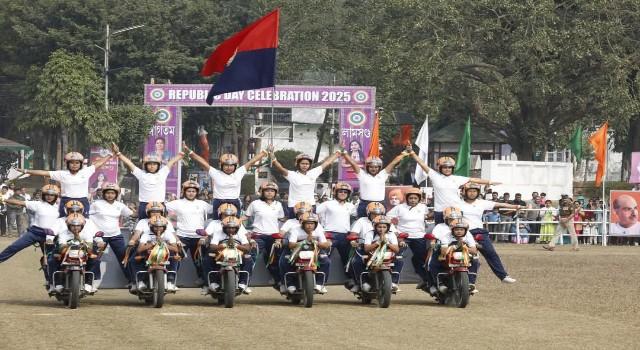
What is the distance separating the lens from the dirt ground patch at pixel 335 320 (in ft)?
50.3

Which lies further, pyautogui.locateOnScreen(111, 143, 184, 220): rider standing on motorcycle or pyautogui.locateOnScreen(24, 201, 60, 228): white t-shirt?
pyautogui.locateOnScreen(111, 143, 184, 220): rider standing on motorcycle

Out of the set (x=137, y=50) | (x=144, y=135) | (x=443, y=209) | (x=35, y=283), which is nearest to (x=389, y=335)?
(x=443, y=209)

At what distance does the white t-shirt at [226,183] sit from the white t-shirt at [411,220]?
2226 mm

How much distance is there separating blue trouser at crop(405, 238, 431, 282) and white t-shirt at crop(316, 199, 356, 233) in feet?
3.14

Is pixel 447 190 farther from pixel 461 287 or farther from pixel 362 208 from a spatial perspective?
pixel 461 287

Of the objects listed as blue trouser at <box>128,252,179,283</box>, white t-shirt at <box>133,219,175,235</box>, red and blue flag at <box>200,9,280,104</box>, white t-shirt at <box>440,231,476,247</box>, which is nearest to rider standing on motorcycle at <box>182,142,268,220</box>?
white t-shirt at <box>133,219,175,235</box>

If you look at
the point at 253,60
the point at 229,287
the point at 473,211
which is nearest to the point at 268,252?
the point at 229,287

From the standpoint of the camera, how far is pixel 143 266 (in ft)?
64.9

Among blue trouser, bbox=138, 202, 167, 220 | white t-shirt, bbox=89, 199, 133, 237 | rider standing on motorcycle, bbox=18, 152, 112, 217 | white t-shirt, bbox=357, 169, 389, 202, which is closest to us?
white t-shirt, bbox=89, 199, 133, 237

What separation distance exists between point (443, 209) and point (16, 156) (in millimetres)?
51889

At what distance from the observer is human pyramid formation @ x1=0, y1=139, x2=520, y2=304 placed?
1975cm

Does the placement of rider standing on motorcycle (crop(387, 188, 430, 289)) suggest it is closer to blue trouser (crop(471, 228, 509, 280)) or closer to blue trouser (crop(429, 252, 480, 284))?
blue trouser (crop(429, 252, 480, 284))

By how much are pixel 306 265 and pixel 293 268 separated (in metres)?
0.55

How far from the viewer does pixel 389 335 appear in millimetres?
16125
